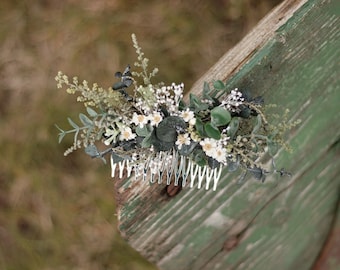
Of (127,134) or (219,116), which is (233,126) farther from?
(127,134)

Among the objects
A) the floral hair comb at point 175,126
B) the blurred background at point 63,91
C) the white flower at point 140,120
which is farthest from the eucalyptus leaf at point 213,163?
the blurred background at point 63,91

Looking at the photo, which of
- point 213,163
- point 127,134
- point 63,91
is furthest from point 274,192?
point 63,91

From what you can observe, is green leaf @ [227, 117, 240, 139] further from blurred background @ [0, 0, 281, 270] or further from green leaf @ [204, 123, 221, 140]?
blurred background @ [0, 0, 281, 270]

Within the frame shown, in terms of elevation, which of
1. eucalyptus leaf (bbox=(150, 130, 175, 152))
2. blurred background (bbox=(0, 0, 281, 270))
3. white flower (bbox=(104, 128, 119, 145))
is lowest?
eucalyptus leaf (bbox=(150, 130, 175, 152))

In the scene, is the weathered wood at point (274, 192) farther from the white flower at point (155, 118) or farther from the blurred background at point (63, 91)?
the blurred background at point (63, 91)

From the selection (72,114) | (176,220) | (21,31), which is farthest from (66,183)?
(176,220)

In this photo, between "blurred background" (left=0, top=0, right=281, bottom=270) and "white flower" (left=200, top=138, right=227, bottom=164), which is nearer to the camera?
"white flower" (left=200, top=138, right=227, bottom=164)

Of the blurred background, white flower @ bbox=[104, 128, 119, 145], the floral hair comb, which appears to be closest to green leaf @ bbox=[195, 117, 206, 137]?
the floral hair comb
